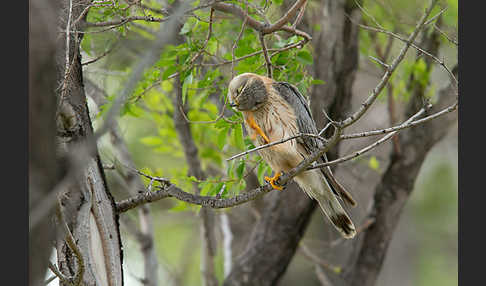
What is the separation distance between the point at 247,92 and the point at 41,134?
2258 mm

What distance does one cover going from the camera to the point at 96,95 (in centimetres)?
477

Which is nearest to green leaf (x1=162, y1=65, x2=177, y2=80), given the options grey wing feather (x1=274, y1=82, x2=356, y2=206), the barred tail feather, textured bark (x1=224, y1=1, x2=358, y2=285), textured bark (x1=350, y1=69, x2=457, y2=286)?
grey wing feather (x1=274, y1=82, x2=356, y2=206)

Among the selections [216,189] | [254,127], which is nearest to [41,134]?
[216,189]

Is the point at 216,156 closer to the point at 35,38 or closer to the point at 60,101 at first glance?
the point at 60,101

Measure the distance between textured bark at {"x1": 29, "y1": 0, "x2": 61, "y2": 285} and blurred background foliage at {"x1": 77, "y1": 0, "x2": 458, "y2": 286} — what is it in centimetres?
25

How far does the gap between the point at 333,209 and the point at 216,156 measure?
6.87ft

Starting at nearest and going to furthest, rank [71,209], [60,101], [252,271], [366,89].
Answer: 1. [60,101]
2. [71,209]
3. [252,271]
4. [366,89]

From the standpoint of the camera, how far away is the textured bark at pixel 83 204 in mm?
2873

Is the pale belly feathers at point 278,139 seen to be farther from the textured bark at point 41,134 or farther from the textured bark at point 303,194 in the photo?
the textured bark at point 41,134

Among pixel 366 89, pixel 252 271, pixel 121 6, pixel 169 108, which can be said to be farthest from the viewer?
pixel 366 89

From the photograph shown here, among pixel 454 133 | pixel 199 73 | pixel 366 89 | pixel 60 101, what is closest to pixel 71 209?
pixel 60 101

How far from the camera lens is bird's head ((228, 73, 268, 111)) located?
12.5ft

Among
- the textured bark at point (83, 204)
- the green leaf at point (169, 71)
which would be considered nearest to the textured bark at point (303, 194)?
the green leaf at point (169, 71)

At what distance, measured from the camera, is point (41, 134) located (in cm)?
164
